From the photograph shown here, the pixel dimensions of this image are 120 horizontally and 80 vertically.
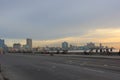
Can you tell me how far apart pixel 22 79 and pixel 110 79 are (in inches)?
255

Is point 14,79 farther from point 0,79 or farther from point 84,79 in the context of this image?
point 84,79

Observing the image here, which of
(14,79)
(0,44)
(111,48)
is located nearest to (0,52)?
(0,44)

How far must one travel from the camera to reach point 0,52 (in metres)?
146

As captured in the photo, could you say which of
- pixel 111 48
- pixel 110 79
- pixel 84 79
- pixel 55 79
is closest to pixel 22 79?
pixel 55 79

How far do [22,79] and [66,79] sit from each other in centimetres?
353

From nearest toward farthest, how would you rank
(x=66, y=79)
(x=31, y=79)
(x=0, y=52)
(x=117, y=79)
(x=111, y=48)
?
(x=117, y=79) → (x=66, y=79) → (x=31, y=79) → (x=111, y=48) → (x=0, y=52)

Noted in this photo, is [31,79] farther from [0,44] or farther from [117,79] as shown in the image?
[0,44]

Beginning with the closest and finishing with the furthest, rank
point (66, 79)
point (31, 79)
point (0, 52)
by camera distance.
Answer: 1. point (66, 79)
2. point (31, 79)
3. point (0, 52)

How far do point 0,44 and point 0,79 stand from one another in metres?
102

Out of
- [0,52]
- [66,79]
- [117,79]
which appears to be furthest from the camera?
[0,52]

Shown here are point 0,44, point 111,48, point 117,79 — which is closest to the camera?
point 117,79

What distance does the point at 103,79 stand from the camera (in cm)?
1959

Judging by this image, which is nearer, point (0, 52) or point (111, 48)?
point (111, 48)

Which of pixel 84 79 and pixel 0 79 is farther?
pixel 0 79
